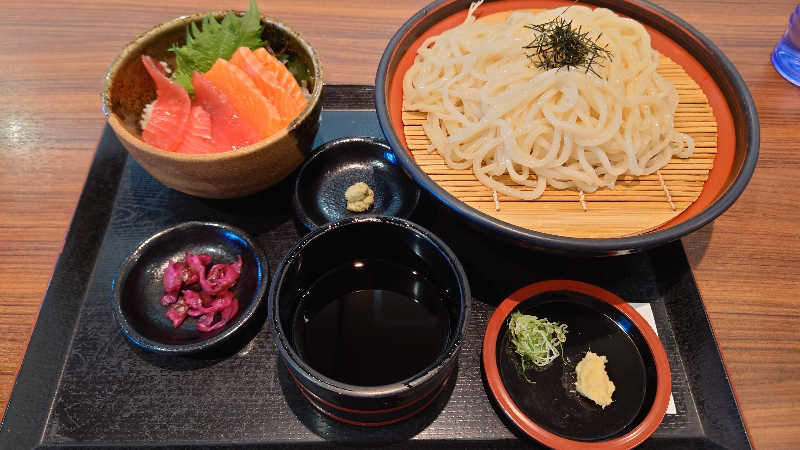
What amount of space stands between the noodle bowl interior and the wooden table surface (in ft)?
1.52

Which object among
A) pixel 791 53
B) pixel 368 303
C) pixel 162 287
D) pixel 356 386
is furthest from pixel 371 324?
pixel 791 53

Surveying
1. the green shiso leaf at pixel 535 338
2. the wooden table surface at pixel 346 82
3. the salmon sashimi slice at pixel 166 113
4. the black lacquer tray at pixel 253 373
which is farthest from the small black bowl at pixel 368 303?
the wooden table surface at pixel 346 82

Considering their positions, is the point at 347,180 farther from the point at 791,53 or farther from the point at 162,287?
the point at 791,53

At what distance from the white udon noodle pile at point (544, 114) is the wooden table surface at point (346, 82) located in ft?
1.65

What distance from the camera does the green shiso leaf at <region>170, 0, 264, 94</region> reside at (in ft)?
6.57

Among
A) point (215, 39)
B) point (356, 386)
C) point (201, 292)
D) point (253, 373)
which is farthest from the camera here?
point (215, 39)

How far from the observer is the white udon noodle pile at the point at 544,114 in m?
1.73

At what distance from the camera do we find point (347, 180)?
203 centimetres

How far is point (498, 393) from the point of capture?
4.67 ft

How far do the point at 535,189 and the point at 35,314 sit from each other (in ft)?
6.03

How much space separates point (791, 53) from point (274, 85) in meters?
2.61

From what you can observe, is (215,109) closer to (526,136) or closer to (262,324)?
(262,324)

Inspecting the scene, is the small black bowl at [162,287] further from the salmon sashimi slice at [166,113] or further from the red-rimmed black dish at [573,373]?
the red-rimmed black dish at [573,373]

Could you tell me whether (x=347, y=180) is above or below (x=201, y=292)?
above
